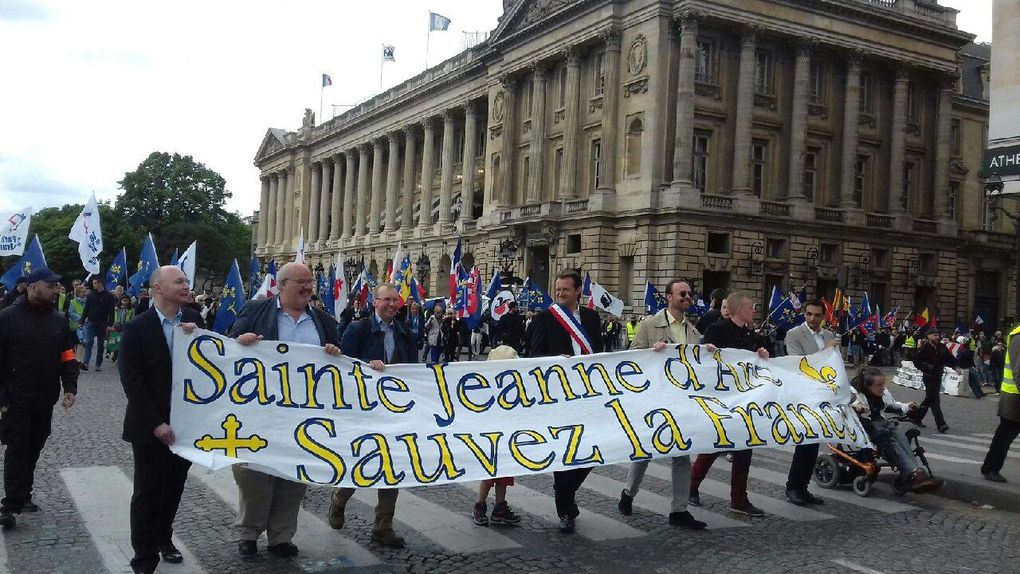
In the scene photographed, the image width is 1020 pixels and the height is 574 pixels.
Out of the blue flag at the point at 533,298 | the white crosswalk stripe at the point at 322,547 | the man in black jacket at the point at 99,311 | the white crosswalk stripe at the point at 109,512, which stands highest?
the blue flag at the point at 533,298

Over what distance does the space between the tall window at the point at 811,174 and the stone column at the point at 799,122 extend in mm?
1710

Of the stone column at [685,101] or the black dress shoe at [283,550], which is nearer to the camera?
the black dress shoe at [283,550]

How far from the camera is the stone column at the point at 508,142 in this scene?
50.4 metres

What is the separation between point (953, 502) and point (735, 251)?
31.9m

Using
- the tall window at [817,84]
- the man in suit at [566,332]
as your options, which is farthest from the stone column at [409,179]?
the man in suit at [566,332]

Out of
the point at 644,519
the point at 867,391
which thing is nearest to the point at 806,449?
the point at 867,391

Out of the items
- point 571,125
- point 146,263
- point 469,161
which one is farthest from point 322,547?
point 469,161

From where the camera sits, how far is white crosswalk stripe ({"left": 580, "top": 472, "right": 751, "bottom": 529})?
25.9 ft

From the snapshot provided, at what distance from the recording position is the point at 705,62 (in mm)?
41938

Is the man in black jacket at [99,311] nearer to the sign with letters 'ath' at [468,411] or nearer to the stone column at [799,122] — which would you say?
the sign with letters 'ath' at [468,411]

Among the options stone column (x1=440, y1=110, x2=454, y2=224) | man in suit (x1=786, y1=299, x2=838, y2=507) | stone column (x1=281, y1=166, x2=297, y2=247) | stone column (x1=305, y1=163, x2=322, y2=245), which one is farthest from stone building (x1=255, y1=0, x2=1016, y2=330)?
stone column (x1=281, y1=166, x2=297, y2=247)

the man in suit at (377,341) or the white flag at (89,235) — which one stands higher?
the white flag at (89,235)

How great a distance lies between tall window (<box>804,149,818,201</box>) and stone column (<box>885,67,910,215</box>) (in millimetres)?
4302

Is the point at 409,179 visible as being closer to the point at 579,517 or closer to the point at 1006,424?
the point at 1006,424
